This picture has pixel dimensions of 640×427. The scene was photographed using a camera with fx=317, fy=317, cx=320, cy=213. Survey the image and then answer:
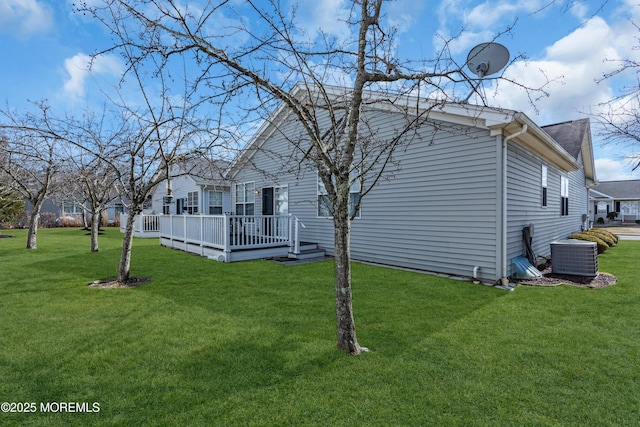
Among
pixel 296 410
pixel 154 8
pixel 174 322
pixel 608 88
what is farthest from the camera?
pixel 608 88

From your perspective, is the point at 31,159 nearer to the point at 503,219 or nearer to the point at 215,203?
the point at 215,203

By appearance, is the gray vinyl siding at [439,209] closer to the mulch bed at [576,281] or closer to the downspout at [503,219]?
the downspout at [503,219]

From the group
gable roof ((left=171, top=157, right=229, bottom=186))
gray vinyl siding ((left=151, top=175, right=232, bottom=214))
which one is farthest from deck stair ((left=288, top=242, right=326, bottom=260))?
gray vinyl siding ((left=151, top=175, right=232, bottom=214))

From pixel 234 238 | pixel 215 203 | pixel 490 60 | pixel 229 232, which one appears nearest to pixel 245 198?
pixel 234 238

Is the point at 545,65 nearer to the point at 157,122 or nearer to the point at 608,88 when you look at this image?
the point at 608,88

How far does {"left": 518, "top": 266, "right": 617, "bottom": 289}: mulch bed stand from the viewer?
6.09m

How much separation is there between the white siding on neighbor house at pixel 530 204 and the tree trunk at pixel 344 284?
4.83m

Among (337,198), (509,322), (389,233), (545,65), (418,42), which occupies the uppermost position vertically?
(418,42)

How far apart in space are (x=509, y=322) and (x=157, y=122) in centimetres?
673

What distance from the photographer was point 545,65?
142 inches

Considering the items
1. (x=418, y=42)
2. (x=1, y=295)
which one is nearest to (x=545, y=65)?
(x=418, y=42)

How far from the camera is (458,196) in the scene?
6.70 metres

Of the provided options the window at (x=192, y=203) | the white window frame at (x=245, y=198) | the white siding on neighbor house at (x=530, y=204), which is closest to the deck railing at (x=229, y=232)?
the white window frame at (x=245, y=198)

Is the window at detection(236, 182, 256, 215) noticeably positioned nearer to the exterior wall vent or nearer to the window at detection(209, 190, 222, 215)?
the window at detection(209, 190, 222, 215)
